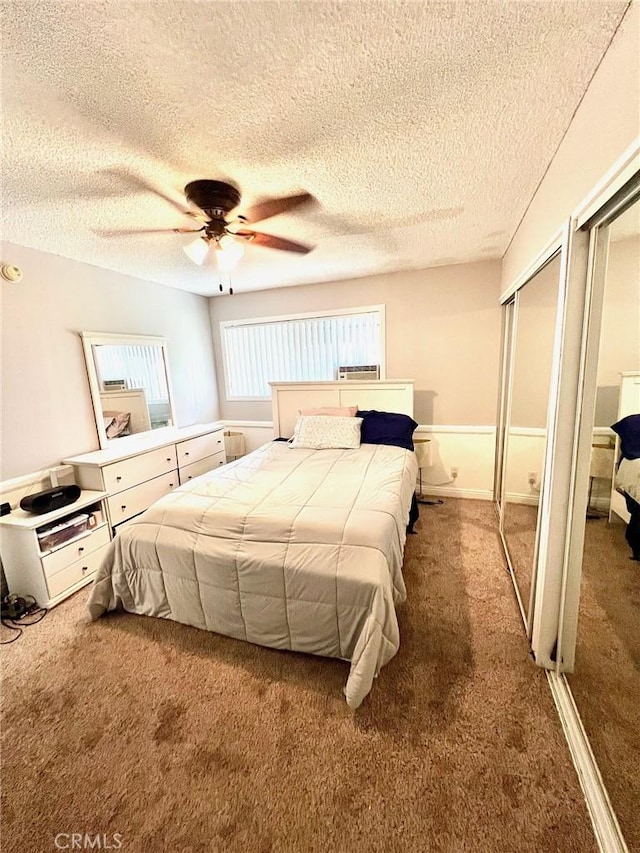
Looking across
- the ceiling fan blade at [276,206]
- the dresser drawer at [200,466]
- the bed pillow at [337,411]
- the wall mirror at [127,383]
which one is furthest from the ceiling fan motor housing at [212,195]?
the dresser drawer at [200,466]

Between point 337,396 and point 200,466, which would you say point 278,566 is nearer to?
point 337,396

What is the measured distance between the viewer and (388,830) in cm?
105

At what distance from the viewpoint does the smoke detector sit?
2238mm

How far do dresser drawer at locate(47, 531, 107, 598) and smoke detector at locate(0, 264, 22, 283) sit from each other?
2.01 metres

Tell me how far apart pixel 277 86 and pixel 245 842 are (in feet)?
8.15

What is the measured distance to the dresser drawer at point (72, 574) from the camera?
214cm

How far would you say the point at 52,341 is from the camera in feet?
8.39

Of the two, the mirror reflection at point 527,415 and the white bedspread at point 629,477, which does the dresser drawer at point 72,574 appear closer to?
the mirror reflection at point 527,415

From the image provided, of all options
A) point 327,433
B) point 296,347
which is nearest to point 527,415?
point 327,433

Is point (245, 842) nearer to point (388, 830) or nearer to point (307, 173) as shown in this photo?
point (388, 830)

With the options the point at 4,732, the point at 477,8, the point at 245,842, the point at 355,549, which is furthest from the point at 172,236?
the point at 245,842

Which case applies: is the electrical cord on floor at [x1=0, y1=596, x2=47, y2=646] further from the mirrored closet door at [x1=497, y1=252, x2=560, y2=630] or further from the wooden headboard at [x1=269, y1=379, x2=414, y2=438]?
the mirrored closet door at [x1=497, y1=252, x2=560, y2=630]

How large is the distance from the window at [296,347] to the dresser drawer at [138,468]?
1.50 meters

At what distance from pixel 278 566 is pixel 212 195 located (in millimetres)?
1880
